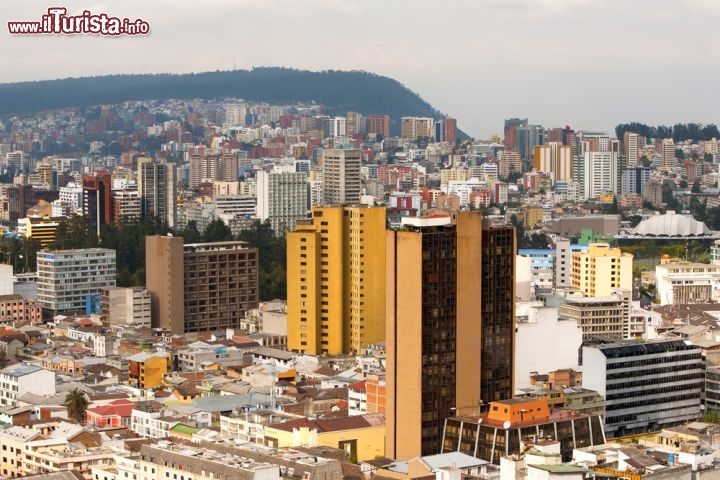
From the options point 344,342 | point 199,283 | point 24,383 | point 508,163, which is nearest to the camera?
point 24,383

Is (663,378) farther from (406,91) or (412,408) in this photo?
(406,91)

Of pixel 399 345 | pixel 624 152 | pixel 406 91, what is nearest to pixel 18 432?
pixel 399 345

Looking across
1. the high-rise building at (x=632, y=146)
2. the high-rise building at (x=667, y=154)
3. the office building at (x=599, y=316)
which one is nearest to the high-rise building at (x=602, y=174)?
the high-rise building at (x=667, y=154)

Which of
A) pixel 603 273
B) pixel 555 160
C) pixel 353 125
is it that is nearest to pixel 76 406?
pixel 603 273

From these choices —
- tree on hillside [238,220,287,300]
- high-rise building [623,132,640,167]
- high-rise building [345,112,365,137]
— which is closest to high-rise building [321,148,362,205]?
tree on hillside [238,220,287,300]

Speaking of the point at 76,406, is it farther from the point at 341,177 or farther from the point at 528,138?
the point at 528,138

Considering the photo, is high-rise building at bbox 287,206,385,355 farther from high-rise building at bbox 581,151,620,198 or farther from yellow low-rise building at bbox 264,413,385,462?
high-rise building at bbox 581,151,620,198
